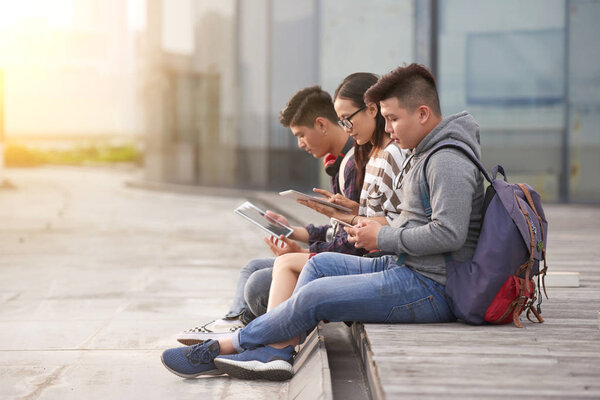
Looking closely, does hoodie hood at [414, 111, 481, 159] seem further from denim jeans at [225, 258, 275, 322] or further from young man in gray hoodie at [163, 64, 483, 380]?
denim jeans at [225, 258, 275, 322]

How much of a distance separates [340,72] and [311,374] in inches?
522

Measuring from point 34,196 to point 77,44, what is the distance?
21.8m

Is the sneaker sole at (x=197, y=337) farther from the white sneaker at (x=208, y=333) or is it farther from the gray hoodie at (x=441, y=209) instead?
the gray hoodie at (x=441, y=209)

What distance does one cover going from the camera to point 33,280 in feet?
23.8

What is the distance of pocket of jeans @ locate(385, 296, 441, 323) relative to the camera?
12.4 feet

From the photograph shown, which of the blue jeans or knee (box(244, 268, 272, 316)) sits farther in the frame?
knee (box(244, 268, 272, 316))

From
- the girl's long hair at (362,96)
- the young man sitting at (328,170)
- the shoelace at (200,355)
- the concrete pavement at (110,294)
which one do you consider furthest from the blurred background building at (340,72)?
the shoelace at (200,355)

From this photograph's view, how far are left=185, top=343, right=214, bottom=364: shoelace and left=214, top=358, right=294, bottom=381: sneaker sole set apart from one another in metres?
0.06

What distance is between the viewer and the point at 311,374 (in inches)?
147

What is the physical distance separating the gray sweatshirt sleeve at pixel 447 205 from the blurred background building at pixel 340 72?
38.9 ft

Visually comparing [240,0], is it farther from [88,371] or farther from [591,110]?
[88,371]

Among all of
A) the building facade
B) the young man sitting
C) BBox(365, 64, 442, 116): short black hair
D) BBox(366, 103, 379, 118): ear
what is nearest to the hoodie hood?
BBox(365, 64, 442, 116): short black hair

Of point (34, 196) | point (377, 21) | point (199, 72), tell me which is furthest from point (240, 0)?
point (34, 196)

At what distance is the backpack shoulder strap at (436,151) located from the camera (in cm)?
360
